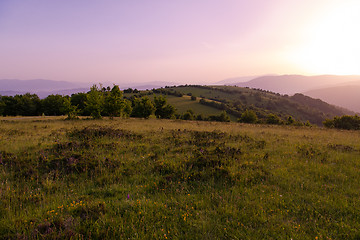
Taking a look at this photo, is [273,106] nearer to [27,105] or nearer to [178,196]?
[178,196]

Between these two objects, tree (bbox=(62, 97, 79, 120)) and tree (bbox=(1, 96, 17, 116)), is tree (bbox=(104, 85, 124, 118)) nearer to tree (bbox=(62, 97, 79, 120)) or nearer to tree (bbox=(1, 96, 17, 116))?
tree (bbox=(62, 97, 79, 120))

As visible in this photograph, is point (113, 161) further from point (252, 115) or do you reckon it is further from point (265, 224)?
point (252, 115)

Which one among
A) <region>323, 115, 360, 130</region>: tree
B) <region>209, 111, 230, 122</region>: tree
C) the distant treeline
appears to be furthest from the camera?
<region>209, 111, 230, 122</region>: tree

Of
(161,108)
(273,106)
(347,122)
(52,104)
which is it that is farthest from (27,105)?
(273,106)

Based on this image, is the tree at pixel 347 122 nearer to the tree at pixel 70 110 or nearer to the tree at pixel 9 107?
the tree at pixel 70 110

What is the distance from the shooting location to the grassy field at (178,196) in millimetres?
3650

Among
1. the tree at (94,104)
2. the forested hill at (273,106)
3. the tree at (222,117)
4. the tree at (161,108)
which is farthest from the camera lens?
the forested hill at (273,106)

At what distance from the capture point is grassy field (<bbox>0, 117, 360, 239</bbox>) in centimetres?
365

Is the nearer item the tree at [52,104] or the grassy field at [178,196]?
the grassy field at [178,196]

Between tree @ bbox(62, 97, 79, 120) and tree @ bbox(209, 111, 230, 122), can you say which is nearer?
tree @ bbox(62, 97, 79, 120)

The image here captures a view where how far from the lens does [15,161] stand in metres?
7.12

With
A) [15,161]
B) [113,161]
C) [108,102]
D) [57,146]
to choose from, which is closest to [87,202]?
[113,161]

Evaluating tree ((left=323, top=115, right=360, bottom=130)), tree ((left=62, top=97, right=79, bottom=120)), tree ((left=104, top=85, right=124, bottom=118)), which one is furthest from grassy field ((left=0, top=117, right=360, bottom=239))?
tree ((left=323, top=115, right=360, bottom=130))

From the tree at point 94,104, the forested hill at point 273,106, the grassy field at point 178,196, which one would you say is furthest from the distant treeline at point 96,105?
the forested hill at point 273,106
